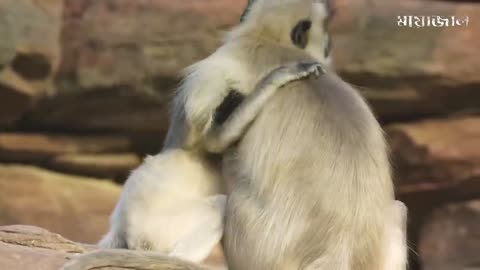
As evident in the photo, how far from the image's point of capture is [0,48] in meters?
5.81

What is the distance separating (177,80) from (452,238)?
2.04m

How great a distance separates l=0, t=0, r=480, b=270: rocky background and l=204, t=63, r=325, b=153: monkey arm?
10.5ft

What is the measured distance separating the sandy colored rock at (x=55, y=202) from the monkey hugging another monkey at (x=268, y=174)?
3.25 meters

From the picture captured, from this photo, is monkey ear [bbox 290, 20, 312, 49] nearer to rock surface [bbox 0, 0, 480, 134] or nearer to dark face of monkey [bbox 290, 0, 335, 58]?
dark face of monkey [bbox 290, 0, 335, 58]

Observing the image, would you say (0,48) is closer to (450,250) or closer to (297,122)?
(450,250)

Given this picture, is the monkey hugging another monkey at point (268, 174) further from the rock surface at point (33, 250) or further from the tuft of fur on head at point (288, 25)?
the rock surface at point (33, 250)

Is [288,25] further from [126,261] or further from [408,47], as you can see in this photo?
[408,47]

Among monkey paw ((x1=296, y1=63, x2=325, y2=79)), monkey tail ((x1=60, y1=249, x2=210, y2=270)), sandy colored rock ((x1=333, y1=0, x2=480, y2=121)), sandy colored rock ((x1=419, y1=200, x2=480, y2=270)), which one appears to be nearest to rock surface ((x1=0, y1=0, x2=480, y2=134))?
sandy colored rock ((x1=333, y1=0, x2=480, y2=121))

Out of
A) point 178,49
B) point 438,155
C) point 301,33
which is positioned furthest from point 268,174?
point 438,155

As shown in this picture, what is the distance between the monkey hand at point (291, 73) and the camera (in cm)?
278

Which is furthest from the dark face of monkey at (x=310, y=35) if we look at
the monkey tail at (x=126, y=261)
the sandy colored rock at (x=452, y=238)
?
the sandy colored rock at (x=452, y=238)

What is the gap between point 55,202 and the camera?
6.27 meters

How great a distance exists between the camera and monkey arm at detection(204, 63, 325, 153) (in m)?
2.75

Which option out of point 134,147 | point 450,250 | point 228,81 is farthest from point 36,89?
point 228,81
